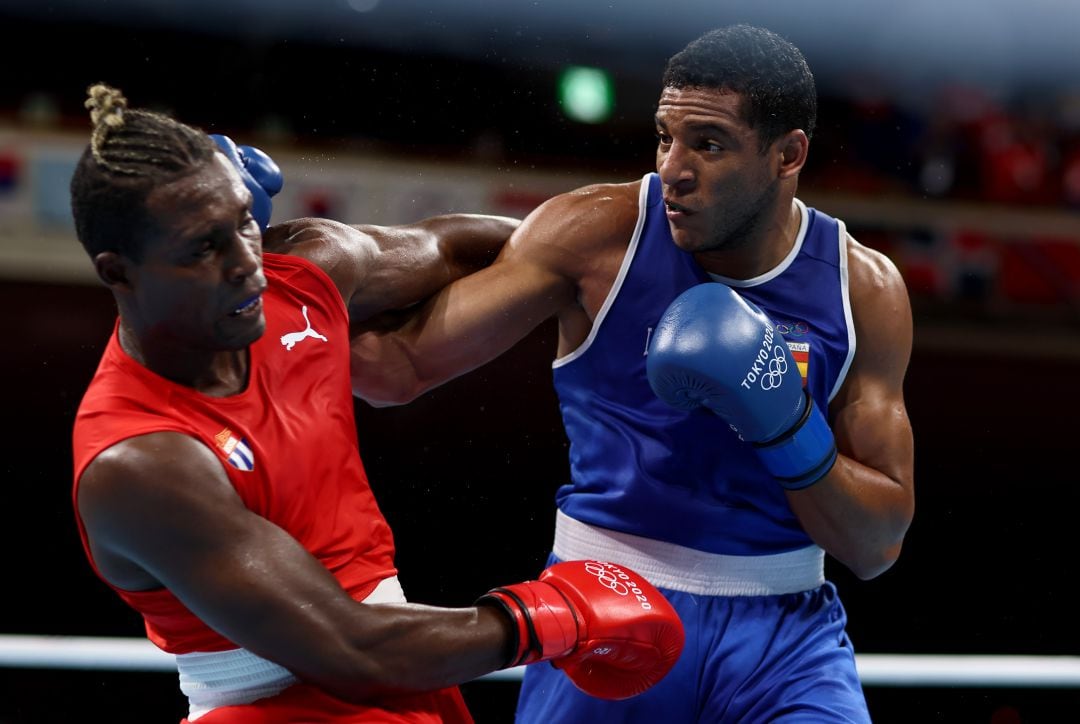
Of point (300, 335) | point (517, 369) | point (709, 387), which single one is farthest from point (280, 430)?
point (517, 369)

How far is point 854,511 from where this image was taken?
234 centimetres

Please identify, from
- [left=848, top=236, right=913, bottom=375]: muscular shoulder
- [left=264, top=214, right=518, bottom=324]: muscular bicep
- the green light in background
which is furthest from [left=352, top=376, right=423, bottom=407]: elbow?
the green light in background

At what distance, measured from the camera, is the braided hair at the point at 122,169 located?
1.81 metres

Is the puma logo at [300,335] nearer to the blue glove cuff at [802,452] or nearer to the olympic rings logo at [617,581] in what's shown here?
the olympic rings logo at [617,581]

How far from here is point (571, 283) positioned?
2498mm

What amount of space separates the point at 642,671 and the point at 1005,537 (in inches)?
220

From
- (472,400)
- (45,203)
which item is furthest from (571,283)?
(472,400)

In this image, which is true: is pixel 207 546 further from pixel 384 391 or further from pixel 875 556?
pixel 875 556

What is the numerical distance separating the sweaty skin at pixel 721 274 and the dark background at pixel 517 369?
367 centimetres

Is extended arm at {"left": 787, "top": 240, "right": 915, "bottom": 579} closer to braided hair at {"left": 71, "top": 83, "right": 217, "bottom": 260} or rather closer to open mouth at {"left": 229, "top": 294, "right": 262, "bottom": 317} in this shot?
open mouth at {"left": 229, "top": 294, "right": 262, "bottom": 317}

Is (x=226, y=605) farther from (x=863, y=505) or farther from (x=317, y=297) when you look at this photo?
(x=863, y=505)

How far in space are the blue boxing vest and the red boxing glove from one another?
0.23 m

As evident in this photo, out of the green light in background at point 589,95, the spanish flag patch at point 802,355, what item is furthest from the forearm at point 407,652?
the green light in background at point 589,95

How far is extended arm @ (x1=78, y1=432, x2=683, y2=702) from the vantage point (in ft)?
5.84
